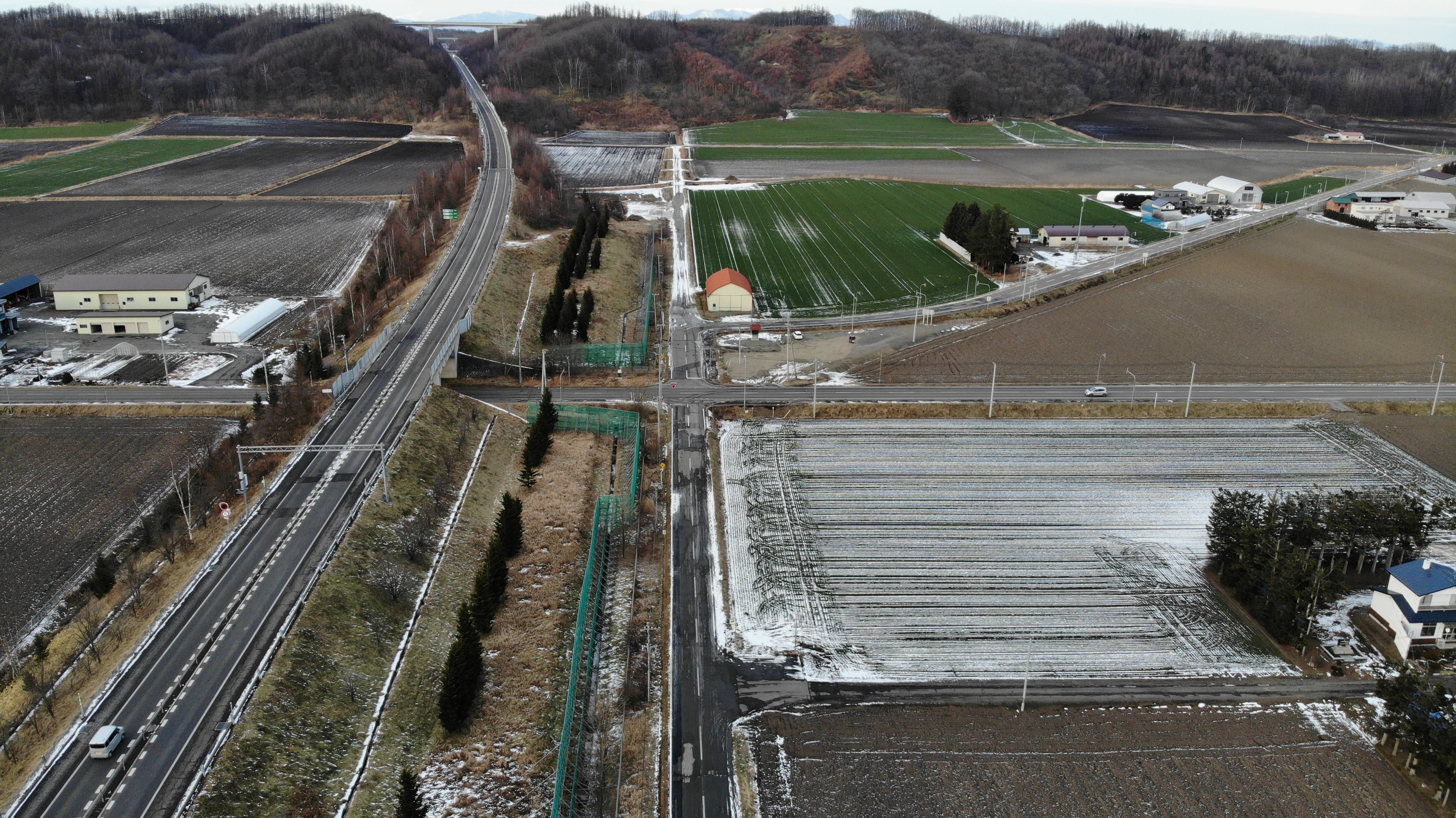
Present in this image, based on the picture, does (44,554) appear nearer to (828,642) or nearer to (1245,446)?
(828,642)

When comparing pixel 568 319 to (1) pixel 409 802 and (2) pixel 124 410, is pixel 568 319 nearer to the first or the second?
(2) pixel 124 410

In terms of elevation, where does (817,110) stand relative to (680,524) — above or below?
above

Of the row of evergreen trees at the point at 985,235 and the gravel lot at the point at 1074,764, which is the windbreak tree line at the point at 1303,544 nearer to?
the gravel lot at the point at 1074,764

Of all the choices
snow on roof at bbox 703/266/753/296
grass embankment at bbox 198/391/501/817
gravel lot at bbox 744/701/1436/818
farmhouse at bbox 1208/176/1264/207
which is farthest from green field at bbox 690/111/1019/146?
gravel lot at bbox 744/701/1436/818

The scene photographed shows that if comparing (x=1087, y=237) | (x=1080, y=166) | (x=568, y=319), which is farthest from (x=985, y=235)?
(x=1080, y=166)

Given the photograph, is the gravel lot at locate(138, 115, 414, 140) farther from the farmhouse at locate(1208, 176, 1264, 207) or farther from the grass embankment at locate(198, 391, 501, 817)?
the grass embankment at locate(198, 391, 501, 817)

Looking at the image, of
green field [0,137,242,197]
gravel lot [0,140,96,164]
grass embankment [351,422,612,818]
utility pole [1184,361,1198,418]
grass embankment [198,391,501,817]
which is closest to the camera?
grass embankment [198,391,501,817]

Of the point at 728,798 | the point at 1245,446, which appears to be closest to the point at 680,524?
the point at 728,798
